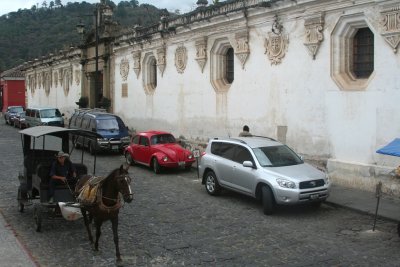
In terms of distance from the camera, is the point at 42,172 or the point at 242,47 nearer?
the point at 42,172

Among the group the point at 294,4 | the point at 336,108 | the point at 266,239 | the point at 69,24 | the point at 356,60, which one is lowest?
the point at 266,239

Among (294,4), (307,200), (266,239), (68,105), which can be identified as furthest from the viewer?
(68,105)

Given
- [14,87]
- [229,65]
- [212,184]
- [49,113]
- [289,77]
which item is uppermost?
[14,87]

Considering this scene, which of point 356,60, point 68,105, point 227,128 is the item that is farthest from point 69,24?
point 356,60

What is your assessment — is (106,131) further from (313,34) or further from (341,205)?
(341,205)

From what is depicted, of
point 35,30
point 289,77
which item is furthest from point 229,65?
point 35,30

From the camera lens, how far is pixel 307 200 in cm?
1174

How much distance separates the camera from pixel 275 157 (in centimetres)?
1302

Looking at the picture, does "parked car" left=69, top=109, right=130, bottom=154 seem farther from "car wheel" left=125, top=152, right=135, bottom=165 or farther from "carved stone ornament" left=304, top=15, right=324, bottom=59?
"carved stone ornament" left=304, top=15, right=324, bottom=59

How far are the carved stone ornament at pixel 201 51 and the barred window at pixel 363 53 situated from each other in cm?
786

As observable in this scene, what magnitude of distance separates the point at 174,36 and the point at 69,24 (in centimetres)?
5516

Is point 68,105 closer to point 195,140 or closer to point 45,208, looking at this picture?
point 195,140

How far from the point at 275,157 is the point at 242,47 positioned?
7.44 m

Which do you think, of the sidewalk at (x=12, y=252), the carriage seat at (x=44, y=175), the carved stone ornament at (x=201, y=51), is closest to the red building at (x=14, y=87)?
the carved stone ornament at (x=201, y=51)
